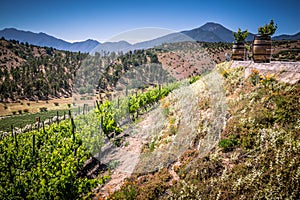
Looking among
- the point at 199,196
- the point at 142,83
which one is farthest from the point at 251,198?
the point at 142,83

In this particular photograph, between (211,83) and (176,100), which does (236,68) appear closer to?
(211,83)

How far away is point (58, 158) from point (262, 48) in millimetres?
9557

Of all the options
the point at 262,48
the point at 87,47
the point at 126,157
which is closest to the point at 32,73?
the point at 87,47

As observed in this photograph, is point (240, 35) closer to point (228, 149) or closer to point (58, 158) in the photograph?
point (228, 149)

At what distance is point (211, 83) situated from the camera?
11.7 meters

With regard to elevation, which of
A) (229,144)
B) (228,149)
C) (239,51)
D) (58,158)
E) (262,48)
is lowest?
(58,158)

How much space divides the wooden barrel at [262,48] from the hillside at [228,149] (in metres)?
1.10

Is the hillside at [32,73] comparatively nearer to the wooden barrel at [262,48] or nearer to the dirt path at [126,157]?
the dirt path at [126,157]

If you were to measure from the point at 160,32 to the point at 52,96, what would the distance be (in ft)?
182

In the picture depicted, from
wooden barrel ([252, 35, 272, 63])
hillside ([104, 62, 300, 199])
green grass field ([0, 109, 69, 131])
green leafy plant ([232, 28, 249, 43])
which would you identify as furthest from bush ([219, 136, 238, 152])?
green grass field ([0, 109, 69, 131])

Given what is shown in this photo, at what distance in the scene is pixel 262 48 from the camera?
31.6ft

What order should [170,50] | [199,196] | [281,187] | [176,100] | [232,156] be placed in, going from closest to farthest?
[281,187], [199,196], [232,156], [170,50], [176,100]

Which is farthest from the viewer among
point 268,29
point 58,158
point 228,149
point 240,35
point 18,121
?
point 18,121

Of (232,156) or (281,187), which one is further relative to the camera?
(232,156)
